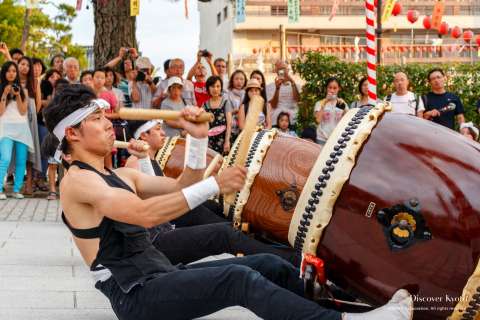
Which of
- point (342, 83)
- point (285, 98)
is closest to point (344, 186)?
point (285, 98)

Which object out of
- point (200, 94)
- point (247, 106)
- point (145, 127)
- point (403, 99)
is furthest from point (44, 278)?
point (403, 99)

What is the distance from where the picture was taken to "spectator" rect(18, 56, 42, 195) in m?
9.24

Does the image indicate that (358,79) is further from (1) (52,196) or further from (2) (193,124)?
(2) (193,124)

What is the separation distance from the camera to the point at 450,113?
9039 mm

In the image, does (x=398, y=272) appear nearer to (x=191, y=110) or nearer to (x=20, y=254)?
(x=191, y=110)

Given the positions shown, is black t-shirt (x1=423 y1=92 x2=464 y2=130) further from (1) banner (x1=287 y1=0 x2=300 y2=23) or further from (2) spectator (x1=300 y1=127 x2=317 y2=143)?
(1) banner (x1=287 y1=0 x2=300 y2=23)

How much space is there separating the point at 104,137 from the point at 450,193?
137cm

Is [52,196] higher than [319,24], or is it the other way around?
[319,24]

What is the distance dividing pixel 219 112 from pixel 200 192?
5.79 meters

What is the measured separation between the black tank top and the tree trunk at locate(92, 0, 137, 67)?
758cm

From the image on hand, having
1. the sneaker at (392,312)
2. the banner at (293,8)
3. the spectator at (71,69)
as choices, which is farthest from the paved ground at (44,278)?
the banner at (293,8)

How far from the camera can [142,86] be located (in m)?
9.55

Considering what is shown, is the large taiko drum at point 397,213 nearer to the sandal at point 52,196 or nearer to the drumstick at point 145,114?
the drumstick at point 145,114

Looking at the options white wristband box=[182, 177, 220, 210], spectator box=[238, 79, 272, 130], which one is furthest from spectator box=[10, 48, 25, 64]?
white wristband box=[182, 177, 220, 210]
